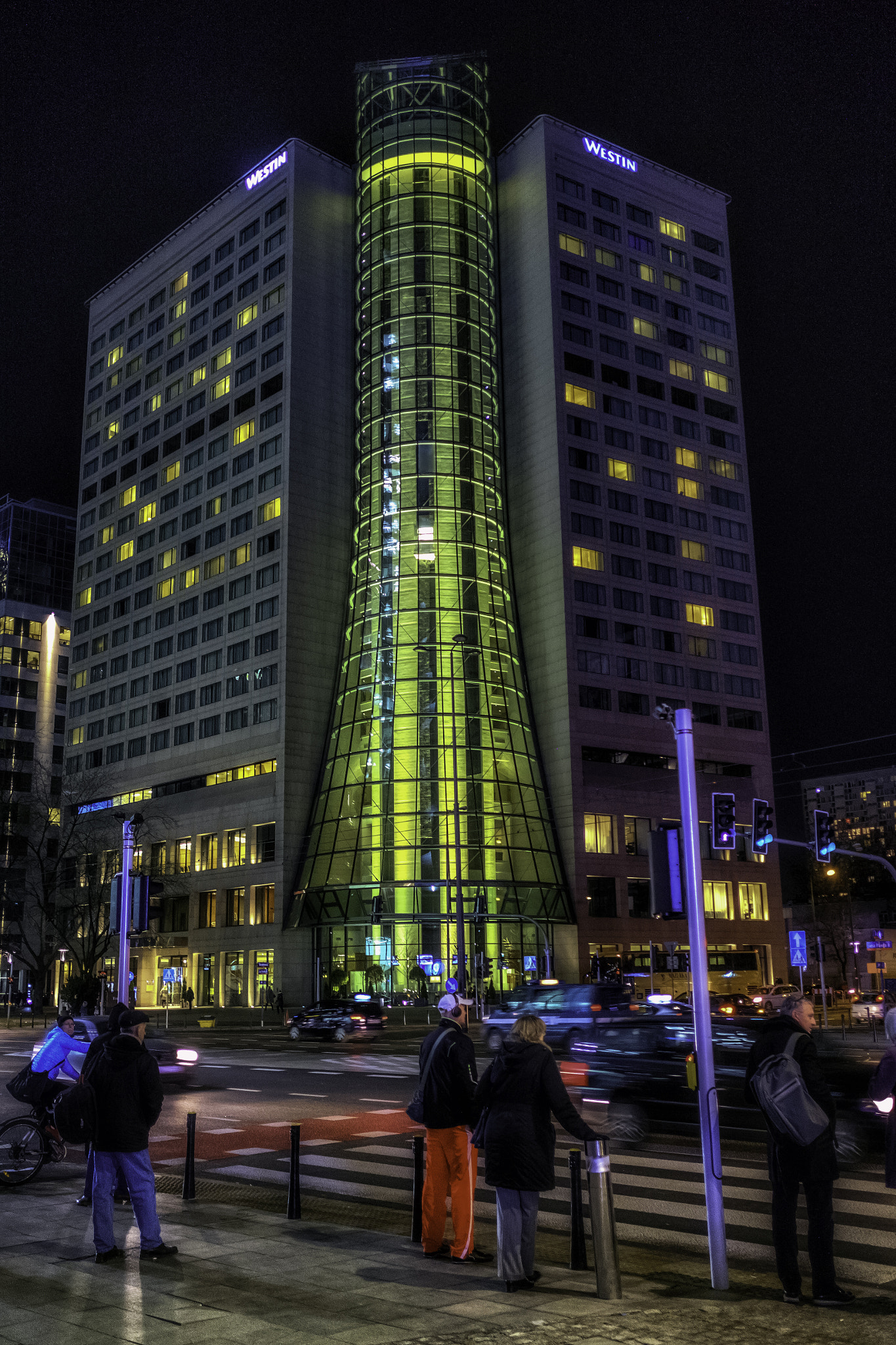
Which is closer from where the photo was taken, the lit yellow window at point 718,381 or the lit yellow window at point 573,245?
the lit yellow window at point 573,245

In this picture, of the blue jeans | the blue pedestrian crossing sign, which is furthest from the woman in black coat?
the blue pedestrian crossing sign

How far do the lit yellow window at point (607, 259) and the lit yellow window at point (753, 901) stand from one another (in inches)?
1746

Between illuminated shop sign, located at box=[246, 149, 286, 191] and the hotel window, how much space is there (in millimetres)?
59499

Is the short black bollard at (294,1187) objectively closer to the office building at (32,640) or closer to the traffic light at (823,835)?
the traffic light at (823,835)

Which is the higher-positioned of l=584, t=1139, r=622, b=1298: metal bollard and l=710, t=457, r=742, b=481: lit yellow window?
l=710, t=457, r=742, b=481: lit yellow window

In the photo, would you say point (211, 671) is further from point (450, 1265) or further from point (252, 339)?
point (450, 1265)

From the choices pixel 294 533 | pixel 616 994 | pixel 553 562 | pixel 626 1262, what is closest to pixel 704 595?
pixel 553 562

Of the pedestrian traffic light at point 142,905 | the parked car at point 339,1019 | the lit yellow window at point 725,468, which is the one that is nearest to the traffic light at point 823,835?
the parked car at point 339,1019

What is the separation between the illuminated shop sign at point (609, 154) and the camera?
271 ft

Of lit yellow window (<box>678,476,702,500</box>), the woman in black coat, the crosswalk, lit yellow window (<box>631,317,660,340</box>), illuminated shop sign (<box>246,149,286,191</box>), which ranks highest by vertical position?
illuminated shop sign (<box>246,149,286,191</box>)

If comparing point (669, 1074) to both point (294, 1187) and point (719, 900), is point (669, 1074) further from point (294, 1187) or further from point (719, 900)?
point (719, 900)

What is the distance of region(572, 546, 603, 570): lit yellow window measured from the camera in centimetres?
7319

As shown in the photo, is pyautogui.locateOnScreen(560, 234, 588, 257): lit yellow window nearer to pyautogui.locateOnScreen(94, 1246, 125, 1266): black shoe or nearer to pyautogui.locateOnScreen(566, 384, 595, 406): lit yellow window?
pyautogui.locateOnScreen(566, 384, 595, 406): lit yellow window

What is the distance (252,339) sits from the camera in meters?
81.1
